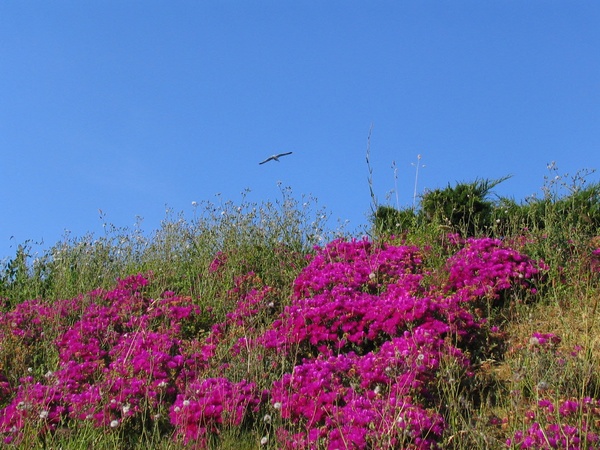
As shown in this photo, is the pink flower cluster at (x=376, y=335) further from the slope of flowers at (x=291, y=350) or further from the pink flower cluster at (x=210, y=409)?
the pink flower cluster at (x=210, y=409)

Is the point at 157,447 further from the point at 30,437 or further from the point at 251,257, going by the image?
the point at 251,257

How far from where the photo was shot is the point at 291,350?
658cm

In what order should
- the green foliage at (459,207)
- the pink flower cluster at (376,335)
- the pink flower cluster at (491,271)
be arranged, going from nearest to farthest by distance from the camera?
1. the pink flower cluster at (376,335)
2. the pink flower cluster at (491,271)
3. the green foliage at (459,207)

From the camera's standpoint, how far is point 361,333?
6453 mm

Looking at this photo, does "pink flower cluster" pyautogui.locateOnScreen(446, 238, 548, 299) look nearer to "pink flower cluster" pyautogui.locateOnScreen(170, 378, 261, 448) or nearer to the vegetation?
the vegetation

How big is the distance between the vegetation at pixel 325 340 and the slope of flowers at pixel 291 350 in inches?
0.8

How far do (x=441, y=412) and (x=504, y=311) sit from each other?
7.45ft

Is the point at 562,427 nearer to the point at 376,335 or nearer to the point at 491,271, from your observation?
the point at 376,335

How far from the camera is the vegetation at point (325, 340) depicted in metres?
5.08

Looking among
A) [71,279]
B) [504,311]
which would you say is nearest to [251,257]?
[71,279]

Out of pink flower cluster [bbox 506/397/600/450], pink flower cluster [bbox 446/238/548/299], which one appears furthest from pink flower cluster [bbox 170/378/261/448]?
pink flower cluster [bbox 446/238/548/299]

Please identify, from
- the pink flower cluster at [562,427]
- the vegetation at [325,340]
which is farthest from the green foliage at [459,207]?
the pink flower cluster at [562,427]

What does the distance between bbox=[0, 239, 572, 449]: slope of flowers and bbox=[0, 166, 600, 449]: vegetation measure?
21mm

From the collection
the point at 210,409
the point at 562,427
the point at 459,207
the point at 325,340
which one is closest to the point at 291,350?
the point at 325,340
